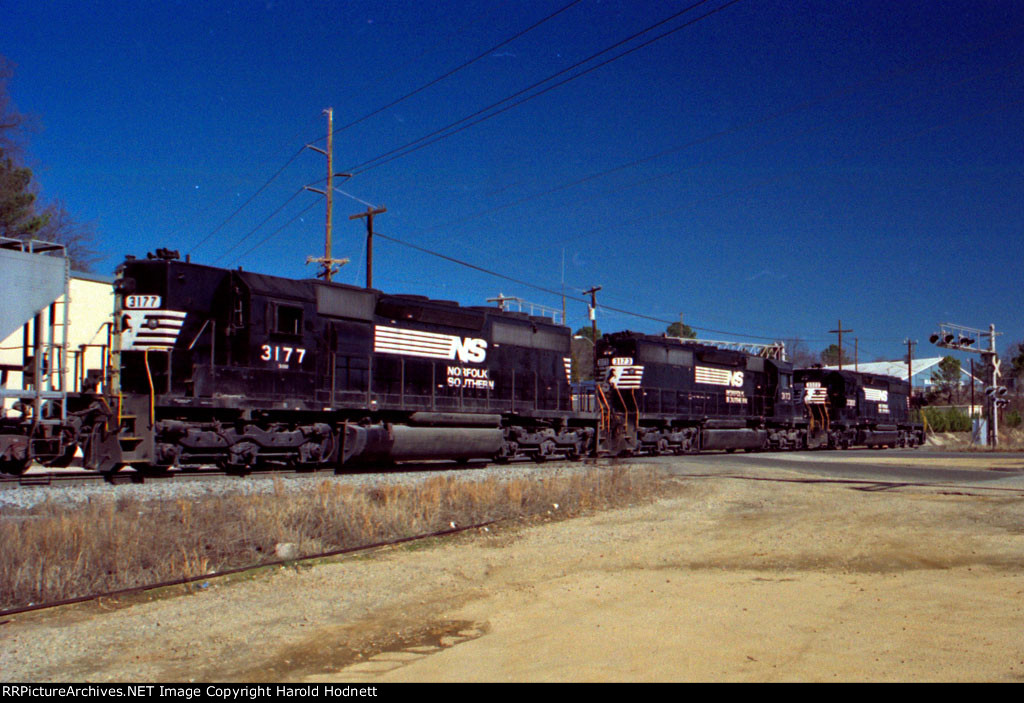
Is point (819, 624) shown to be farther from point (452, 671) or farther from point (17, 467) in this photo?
point (17, 467)

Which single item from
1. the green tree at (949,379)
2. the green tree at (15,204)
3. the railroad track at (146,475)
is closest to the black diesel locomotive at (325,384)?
the railroad track at (146,475)

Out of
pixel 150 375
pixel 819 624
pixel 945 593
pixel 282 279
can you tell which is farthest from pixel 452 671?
pixel 282 279

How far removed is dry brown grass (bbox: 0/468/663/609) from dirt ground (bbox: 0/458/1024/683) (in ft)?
2.84

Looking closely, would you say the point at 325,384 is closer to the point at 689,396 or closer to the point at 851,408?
the point at 689,396

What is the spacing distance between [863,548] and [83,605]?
8.56 m

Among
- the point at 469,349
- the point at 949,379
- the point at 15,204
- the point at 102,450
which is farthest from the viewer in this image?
the point at 949,379

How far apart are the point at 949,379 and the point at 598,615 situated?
3791 inches

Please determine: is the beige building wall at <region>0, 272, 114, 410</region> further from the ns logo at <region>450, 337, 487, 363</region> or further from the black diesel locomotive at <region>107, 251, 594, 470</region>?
the ns logo at <region>450, 337, 487, 363</region>

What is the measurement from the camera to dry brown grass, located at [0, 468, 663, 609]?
8195 mm

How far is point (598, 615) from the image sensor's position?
6.85 meters

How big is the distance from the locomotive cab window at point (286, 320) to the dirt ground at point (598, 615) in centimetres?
741

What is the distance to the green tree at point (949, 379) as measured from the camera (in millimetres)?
87875

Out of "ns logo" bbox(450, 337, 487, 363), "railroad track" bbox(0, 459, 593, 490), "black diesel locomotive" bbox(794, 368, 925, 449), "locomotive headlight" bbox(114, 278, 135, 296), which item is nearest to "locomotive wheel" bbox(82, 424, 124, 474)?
"railroad track" bbox(0, 459, 593, 490)

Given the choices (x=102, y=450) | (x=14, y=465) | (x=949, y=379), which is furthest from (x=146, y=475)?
(x=949, y=379)
